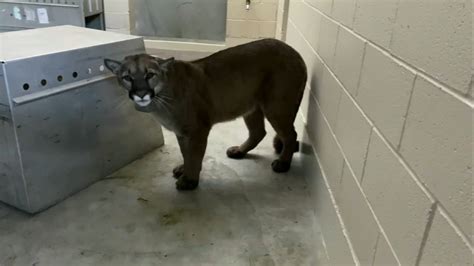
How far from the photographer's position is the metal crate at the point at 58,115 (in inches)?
60.3

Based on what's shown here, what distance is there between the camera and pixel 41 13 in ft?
10.5

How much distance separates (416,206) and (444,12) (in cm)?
40

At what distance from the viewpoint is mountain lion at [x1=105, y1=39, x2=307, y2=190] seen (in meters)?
1.71

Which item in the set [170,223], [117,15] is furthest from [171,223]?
[117,15]

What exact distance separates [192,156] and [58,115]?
613mm

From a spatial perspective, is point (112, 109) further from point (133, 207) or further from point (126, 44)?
point (133, 207)

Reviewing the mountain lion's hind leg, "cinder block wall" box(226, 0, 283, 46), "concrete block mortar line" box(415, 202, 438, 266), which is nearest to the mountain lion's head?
the mountain lion's hind leg

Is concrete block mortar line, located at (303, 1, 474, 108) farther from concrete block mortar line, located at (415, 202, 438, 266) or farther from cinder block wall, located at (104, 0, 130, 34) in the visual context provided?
cinder block wall, located at (104, 0, 130, 34)

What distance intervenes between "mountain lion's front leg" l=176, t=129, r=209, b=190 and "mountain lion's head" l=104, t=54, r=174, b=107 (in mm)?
297

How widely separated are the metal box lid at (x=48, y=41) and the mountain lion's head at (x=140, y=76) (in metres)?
0.27

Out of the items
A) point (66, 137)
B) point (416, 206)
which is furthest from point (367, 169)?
point (66, 137)

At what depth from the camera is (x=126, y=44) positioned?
6.44ft

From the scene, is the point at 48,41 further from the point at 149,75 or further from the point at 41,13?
the point at 41,13

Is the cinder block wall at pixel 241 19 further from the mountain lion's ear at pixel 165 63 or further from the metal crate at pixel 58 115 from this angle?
the mountain lion's ear at pixel 165 63
